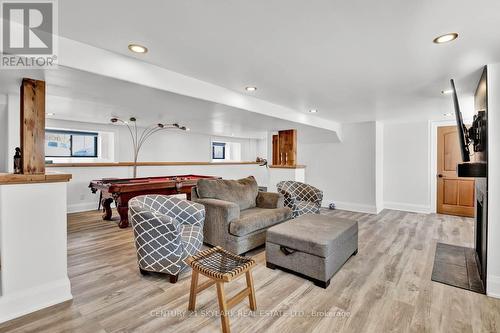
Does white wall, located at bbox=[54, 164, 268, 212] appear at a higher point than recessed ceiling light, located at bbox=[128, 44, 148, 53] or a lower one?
lower

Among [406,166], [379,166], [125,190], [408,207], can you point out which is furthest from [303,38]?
[408,207]

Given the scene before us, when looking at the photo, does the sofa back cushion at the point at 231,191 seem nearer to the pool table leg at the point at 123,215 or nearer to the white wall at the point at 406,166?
the pool table leg at the point at 123,215

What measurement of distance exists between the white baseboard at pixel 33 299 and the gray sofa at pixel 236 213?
1523 millimetres

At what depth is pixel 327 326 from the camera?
1743 mm

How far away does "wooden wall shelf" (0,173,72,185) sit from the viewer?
1.79 metres

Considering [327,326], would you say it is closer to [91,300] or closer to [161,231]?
[161,231]

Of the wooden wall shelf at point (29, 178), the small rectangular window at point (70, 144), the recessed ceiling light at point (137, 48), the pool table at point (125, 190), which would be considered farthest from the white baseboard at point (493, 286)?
the small rectangular window at point (70, 144)

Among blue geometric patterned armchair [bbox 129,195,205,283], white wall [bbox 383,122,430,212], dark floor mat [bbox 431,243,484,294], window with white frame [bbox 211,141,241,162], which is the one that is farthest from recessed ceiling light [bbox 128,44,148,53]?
window with white frame [bbox 211,141,241,162]

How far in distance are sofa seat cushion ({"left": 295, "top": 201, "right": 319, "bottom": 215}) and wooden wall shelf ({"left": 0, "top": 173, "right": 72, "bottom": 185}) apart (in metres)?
3.12

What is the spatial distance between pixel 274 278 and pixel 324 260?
1.80 ft

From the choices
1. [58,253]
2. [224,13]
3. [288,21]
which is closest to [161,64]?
[224,13]

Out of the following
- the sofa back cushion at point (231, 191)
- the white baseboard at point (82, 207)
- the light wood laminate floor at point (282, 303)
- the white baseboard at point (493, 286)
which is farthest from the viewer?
the white baseboard at point (82, 207)

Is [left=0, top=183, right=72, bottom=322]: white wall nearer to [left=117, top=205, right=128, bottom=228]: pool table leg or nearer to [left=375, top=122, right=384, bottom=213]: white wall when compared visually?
[left=117, top=205, right=128, bottom=228]: pool table leg

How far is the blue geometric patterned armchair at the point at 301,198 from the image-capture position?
13.0 feet
